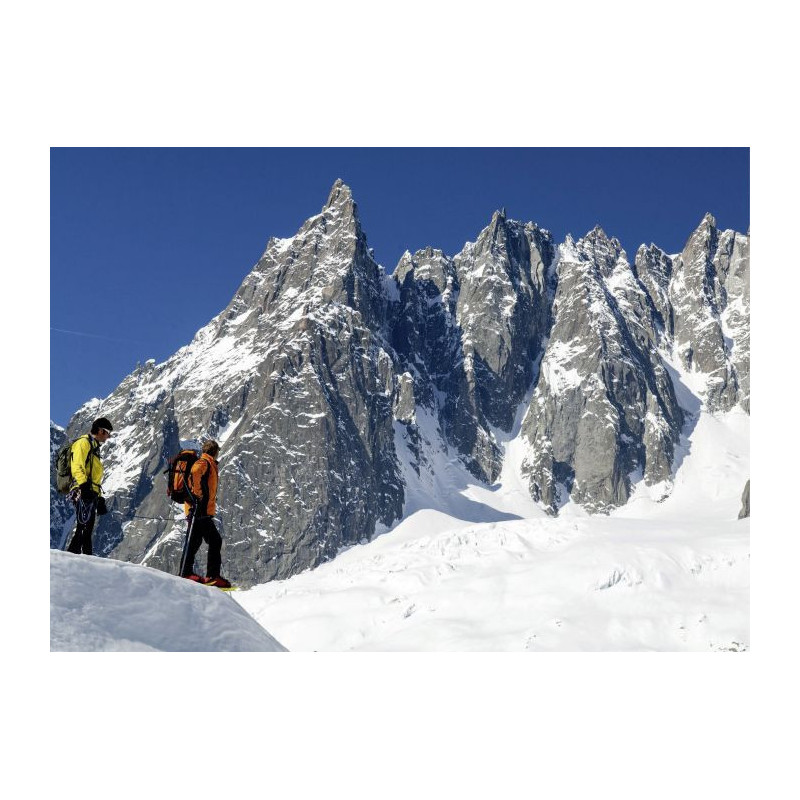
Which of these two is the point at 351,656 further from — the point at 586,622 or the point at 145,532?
the point at 145,532

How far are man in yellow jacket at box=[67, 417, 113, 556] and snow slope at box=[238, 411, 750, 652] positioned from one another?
33779 mm

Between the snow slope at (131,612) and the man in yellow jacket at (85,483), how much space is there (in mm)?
2346

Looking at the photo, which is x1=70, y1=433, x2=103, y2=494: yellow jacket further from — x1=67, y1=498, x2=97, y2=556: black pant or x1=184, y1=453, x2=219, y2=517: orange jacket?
x1=184, y1=453, x2=219, y2=517: orange jacket

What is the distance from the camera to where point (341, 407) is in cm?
18512

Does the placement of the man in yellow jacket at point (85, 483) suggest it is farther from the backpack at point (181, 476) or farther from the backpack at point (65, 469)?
the backpack at point (181, 476)

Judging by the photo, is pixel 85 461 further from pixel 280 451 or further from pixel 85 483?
pixel 280 451

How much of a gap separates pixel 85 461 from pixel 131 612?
3.72 meters

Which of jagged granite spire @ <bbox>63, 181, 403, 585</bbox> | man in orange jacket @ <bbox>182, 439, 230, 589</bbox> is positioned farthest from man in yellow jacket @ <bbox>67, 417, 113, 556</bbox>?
jagged granite spire @ <bbox>63, 181, 403, 585</bbox>

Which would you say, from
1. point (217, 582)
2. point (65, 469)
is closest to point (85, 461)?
point (65, 469)

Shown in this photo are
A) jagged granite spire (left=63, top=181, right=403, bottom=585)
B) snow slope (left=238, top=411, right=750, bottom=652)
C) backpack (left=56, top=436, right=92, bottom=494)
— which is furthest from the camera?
jagged granite spire (left=63, top=181, right=403, bottom=585)

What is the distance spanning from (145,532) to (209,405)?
115 ft

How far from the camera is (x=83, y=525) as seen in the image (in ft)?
43.8

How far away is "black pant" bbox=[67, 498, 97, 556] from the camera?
13320mm
